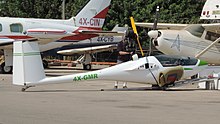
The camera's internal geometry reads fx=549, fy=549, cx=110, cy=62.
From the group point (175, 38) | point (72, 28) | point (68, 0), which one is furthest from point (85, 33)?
point (68, 0)

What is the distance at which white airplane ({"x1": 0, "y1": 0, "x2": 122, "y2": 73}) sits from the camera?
26.5 meters

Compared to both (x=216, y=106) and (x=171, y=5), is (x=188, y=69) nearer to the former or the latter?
(x=216, y=106)

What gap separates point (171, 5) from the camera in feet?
153

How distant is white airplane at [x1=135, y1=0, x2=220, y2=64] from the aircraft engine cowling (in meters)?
3.77

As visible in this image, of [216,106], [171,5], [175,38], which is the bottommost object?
[216,106]

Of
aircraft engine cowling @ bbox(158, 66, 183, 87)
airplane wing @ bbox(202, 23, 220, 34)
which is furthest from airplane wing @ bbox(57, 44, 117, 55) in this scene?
aircraft engine cowling @ bbox(158, 66, 183, 87)

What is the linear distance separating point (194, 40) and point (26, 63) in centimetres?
816

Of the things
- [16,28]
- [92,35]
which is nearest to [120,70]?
[16,28]

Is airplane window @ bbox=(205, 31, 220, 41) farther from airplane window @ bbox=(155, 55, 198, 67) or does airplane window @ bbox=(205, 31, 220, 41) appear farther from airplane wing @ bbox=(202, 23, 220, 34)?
airplane window @ bbox=(155, 55, 198, 67)

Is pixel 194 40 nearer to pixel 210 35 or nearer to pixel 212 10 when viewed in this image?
pixel 210 35

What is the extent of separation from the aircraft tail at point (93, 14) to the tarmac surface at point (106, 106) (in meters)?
15.9

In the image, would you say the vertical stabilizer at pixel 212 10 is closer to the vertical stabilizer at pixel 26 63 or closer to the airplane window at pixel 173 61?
the airplane window at pixel 173 61

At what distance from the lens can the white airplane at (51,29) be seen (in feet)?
86.8

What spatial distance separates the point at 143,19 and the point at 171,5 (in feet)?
9.41
